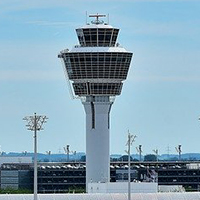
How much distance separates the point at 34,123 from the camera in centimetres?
14412

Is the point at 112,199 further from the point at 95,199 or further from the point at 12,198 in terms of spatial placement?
the point at 12,198

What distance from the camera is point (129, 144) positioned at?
170 m

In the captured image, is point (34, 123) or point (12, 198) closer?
point (34, 123)

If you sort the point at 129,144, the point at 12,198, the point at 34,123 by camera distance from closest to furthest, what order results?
the point at 34,123
the point at 129,144
the point at 12,198

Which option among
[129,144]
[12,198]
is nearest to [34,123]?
[129,144]

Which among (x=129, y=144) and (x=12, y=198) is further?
(x=12, y=198)

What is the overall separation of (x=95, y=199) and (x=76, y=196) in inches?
115

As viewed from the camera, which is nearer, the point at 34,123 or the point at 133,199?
the point at 34,123

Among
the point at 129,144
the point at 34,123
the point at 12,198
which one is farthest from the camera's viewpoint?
the point at 12,198

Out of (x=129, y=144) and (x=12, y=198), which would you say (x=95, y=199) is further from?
(x=129, y=144)

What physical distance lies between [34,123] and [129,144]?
28.1m

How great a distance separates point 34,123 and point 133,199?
57681mm

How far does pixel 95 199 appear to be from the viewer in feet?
652

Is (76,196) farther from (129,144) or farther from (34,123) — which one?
(34,123)
